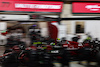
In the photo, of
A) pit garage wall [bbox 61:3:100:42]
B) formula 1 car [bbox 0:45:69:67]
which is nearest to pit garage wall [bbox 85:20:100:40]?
pit garage wall [bbox 61:3:100:42]

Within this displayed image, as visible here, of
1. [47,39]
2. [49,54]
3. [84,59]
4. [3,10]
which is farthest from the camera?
[3,10]

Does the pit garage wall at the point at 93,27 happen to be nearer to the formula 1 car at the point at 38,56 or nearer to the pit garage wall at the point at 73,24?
the pit garage wall at the point at 73,24

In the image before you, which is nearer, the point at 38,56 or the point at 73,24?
the point at 38,56

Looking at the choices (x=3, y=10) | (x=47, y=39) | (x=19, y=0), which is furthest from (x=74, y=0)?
(x=47, y=39)

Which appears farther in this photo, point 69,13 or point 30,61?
point 69,13

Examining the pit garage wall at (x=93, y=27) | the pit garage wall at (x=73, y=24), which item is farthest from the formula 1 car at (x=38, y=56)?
the pit garage wall at (x=93, y=27)

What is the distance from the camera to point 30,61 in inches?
141

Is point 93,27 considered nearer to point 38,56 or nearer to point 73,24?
point 73,24

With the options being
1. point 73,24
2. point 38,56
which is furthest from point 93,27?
point 38,56

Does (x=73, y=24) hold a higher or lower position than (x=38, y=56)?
higher

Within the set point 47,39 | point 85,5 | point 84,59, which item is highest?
point 85,5

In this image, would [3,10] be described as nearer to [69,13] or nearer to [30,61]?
[69,13]

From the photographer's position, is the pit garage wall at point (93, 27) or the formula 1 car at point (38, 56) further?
the pit garage wall at point (93, 27)

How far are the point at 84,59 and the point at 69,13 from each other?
6.32 meters
